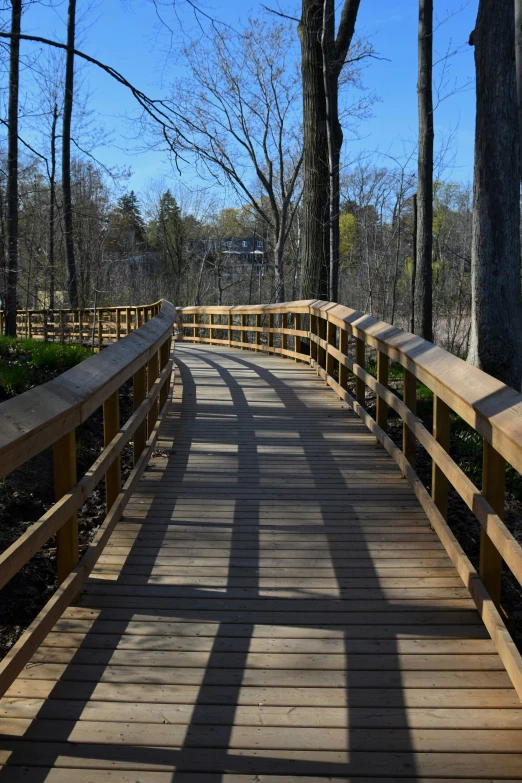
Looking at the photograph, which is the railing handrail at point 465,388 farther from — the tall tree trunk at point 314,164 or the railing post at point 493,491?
the tall tree trunk at point 314,164

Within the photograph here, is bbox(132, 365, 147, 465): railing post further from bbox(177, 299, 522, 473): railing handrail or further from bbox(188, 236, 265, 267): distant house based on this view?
bbox(188, 236, 265, 267): distant house

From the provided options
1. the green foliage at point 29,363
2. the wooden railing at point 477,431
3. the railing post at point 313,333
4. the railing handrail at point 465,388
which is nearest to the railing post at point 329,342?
the railing post at point 313,333

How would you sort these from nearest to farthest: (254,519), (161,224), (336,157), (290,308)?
1. (254,519)
2. (290,308)
3. (336,157)
4. (161,224)

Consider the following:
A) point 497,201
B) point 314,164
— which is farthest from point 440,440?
point 314,164

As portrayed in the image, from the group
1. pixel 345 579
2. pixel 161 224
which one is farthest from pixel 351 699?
pixel 161 224

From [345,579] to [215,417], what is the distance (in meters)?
4.35

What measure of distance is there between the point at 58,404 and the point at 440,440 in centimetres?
226

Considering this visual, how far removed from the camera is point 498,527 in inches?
116

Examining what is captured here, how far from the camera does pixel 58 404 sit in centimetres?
320

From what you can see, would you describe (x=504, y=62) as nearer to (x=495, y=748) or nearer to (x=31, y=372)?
(x=31, y=372)

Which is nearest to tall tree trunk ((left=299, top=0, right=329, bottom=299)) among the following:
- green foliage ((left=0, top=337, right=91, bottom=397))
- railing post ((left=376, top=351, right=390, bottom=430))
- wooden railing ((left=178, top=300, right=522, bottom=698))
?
green foliage ((left=0, top=337, right=91, bottom=397))

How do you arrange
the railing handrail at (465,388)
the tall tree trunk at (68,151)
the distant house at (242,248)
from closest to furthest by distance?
the railing handrail at (465,388) → the tall tree trunk at (68,151) → the distant house at (242,248)

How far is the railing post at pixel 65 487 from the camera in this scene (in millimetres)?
3385

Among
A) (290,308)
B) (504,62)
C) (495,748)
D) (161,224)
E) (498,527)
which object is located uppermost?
(161,224)
